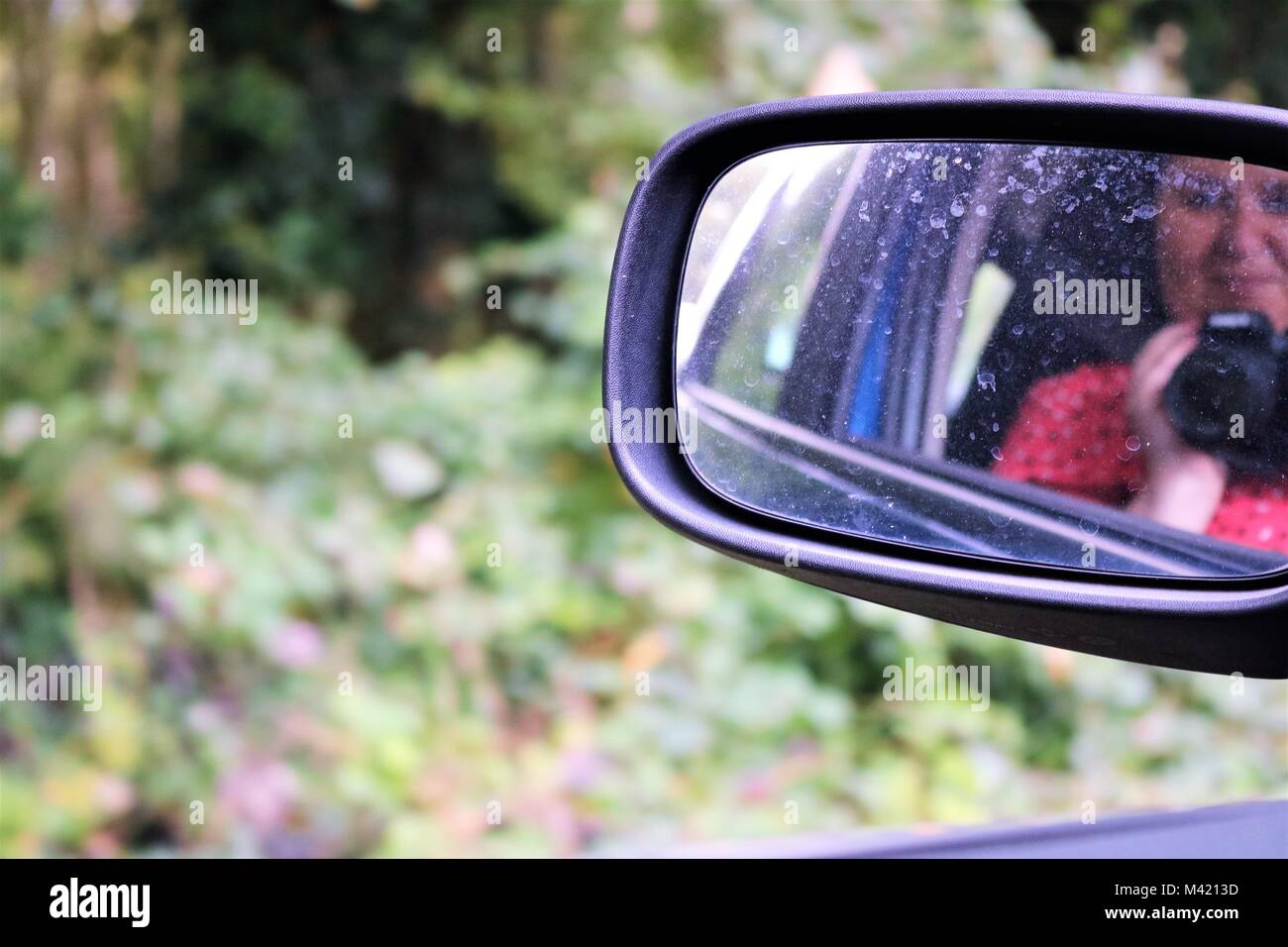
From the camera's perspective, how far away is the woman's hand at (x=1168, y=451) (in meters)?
1.01

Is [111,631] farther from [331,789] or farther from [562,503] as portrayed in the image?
[562,503]

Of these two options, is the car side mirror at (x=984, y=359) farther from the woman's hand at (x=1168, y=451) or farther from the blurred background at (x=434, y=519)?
the blurred background at (x=434, y=519)

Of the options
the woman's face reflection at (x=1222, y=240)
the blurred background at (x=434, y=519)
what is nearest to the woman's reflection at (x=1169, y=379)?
the woman's face reflection at (x=1222, y=240)

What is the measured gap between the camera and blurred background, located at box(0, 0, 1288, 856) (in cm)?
334

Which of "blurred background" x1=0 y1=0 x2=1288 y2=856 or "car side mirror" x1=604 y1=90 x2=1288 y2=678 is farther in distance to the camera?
"blurred background" x1=0 y1=0 x2=1288 y2=856

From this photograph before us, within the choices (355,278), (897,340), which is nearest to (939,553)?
(897,340)

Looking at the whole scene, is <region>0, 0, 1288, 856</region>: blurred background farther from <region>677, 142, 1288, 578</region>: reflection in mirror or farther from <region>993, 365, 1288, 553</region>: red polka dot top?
<region>993, 365, 1288, 553</region>: red polka dot top

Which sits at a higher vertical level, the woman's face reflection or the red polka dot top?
the woman's face reflection

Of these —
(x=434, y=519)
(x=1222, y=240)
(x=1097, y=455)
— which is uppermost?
(x=1222, y=240)

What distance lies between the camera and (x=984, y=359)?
1.20 meters

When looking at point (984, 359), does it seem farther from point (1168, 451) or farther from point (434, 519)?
point (434, 519)

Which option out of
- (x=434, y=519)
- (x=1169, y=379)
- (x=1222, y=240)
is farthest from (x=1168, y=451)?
(x=434, y=519)

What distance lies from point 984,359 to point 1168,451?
0.23 metres

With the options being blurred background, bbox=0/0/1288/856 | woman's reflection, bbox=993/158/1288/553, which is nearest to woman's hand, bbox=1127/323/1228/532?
woman's reflection, bbox=993/158/1288/553
